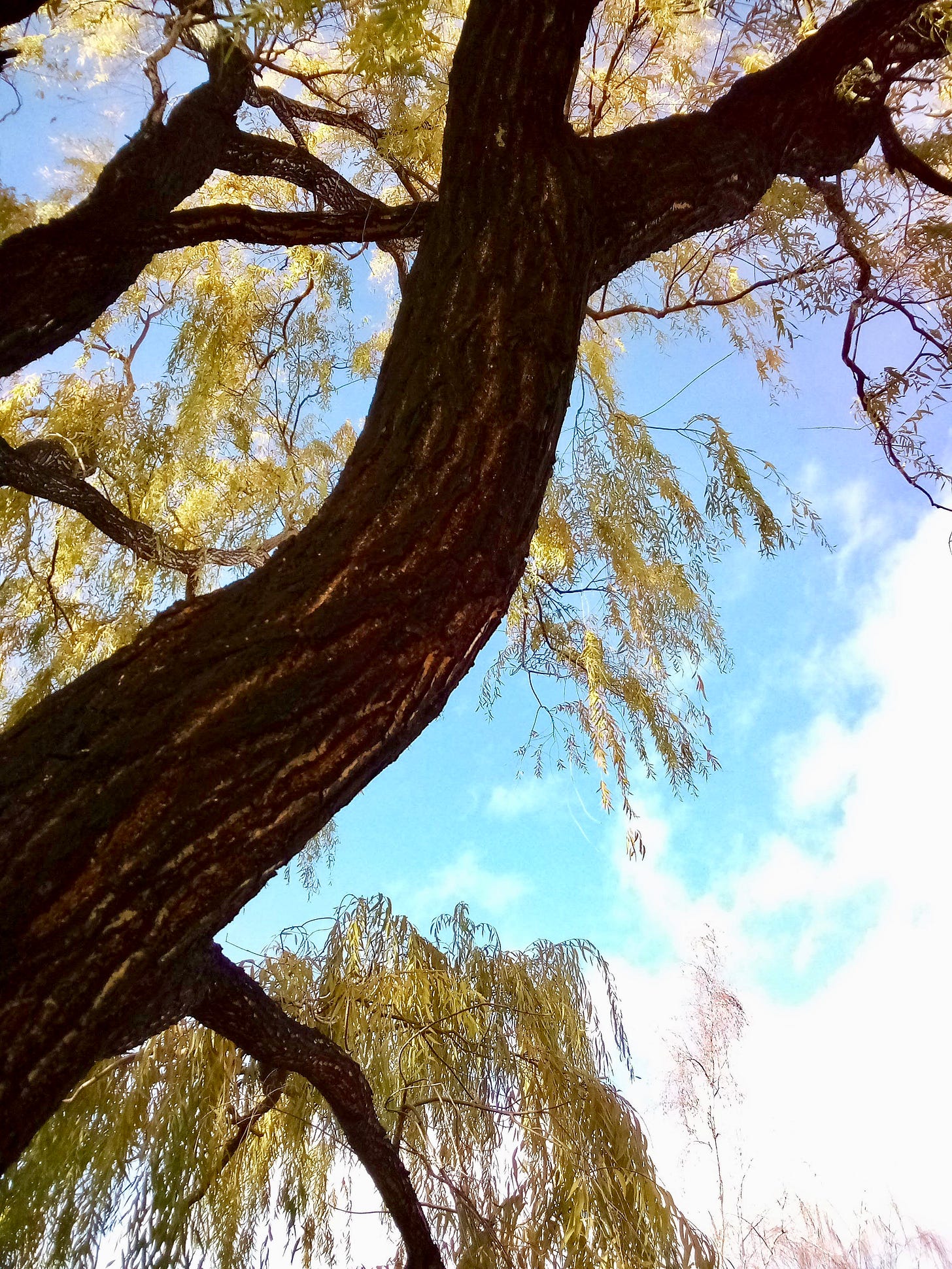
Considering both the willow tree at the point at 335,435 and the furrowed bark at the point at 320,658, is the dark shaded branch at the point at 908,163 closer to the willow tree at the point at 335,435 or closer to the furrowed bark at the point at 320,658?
the willow tree at the point at 335,435

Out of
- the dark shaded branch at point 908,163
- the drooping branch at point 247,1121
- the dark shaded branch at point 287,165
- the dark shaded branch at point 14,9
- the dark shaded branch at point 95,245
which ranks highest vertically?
the dark shaded branch at point 287,165

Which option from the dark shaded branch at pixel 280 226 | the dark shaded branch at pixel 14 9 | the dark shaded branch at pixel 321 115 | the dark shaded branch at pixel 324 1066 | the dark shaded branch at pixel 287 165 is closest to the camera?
the dark shaded branch at pixel 14 9

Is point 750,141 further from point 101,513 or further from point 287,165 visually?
point 101,513

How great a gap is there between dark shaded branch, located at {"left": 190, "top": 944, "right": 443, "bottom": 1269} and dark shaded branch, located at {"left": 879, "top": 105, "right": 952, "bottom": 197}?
63.8 inches

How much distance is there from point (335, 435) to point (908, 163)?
189cm

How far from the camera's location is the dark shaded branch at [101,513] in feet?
5.75

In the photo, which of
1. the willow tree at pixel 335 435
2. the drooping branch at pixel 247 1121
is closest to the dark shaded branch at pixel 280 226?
the willow tree at pixel 335 435

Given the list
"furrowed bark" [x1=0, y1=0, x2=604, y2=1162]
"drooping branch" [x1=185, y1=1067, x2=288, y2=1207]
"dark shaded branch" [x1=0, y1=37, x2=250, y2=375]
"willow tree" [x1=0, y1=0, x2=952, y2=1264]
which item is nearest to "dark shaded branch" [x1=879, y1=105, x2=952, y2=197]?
"willow tree" [x1=0, y1=0, x2=952, y2=1264]

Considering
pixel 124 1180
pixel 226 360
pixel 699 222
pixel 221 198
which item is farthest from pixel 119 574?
pixel 699 222

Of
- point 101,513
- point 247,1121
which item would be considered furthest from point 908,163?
point 247,1121

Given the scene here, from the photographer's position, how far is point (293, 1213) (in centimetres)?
167

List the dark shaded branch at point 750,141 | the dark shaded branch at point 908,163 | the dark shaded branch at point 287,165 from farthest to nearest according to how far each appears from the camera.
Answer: the dark shaded branch at point 287,165
the dark shaded branch at point 908,163
the dark shaded branch at point 750,141

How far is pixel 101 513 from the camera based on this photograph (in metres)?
1.90

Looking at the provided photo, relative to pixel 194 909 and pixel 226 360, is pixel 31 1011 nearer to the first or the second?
pixel 194 909
